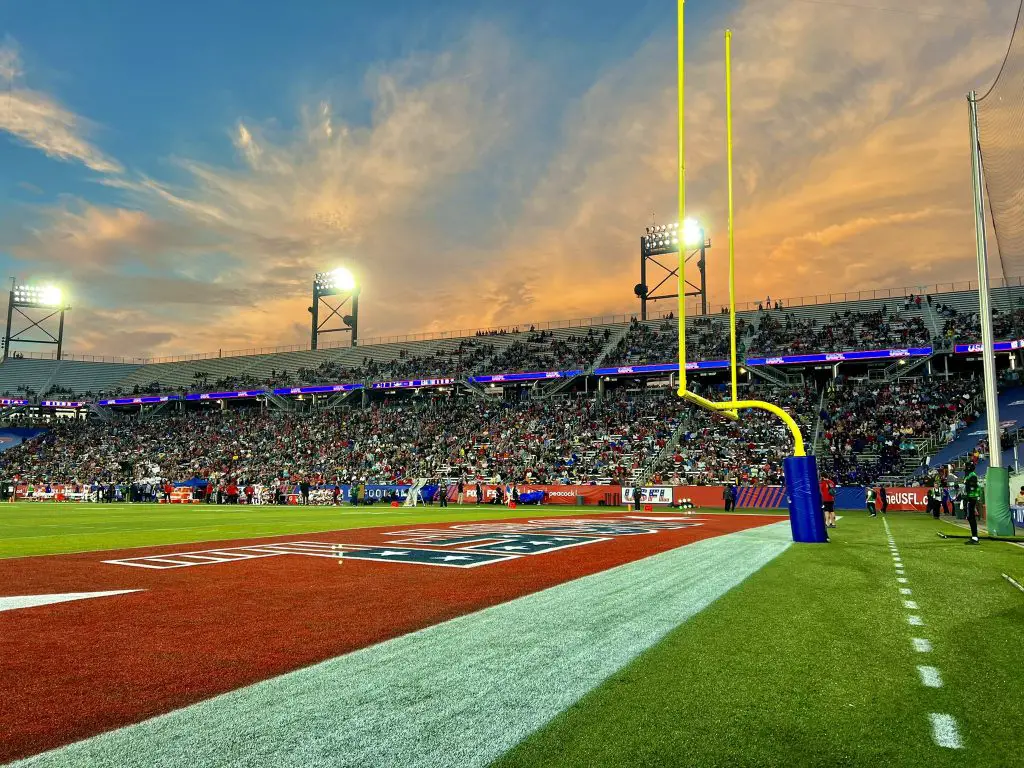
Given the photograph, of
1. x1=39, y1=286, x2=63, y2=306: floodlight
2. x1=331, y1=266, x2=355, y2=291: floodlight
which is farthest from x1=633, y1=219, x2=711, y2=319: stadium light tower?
x1=39, y1=286, x2=63, y2=306: floodlight

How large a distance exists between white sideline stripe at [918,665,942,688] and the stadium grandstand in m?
32.4

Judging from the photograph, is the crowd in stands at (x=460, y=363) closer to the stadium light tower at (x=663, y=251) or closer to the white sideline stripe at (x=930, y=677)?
the stadium light tower at (x=663, y=251)

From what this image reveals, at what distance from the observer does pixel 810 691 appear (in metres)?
3.91

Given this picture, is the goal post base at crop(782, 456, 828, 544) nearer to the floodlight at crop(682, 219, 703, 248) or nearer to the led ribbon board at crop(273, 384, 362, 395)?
the floodlight at crop(682, 219, 703, 248)

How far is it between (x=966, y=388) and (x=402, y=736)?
43.8 meters

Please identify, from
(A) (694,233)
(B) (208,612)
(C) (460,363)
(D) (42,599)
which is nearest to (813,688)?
(B) (208,612)

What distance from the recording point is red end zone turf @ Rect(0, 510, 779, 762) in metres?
3.92

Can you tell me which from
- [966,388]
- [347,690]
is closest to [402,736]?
[347,690]

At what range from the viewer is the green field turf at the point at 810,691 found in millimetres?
3021

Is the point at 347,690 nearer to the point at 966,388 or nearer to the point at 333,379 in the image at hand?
the point at 966,388

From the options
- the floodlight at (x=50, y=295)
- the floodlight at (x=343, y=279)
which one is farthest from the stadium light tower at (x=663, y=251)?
the floodlight at (x=50, y=295)

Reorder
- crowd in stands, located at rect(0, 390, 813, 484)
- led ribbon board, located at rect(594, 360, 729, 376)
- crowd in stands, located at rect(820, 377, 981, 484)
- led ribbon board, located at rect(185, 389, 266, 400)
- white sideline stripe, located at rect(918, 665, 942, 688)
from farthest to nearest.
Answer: led ribbon board, located at rect(185, 389, 266, 400) < led ribbon board, located at rect(594, 360, 729, 376) < crowd in stands, located at rect(0, 390, 813, 484) < crowd in stands, located at rect(820, 377, 981, 484) < white sideline stripe, located at rect(918, 665, 942, 688)

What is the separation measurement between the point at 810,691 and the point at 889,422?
39.1m

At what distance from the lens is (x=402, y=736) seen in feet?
10.5
